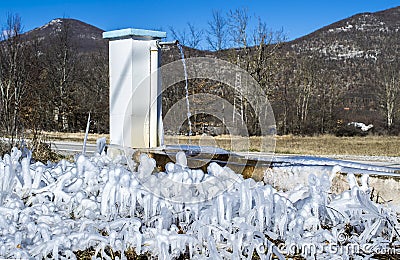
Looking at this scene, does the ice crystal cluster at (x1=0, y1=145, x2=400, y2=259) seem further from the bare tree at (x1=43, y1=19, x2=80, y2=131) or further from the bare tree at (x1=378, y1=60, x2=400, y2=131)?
the bare tree at (x1=378, y1=60, x2=400, y2=131)

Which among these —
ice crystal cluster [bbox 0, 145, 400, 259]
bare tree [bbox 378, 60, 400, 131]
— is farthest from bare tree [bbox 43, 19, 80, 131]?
ice crystal cluster [bbox 0, 145, 400, 259]

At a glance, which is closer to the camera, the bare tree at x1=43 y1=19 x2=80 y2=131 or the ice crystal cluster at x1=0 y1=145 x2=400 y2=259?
the ice crystal cluster at x1=0 y1=145 x2=400 y2=259

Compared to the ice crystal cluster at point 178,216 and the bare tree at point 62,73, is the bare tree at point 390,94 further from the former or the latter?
the ice crystal cluster at point 178,216

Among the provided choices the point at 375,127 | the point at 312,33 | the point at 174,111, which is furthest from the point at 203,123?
the point at 312,33

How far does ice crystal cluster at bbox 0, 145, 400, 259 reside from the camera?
194 centimetres

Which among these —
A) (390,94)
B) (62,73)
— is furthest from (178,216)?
(390,94)

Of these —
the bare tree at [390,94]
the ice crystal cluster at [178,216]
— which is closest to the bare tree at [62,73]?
the bare tree at [390,94]

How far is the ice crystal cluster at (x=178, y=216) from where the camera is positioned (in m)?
1.94

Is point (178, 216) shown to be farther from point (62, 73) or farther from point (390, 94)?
point (390, 94)

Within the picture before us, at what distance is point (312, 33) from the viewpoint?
54.2 meters

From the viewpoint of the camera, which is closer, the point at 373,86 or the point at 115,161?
the point at 115,161

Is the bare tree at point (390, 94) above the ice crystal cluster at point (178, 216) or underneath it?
above

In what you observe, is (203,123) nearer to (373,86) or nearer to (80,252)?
(80,252)

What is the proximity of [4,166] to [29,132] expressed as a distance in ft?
9.31
